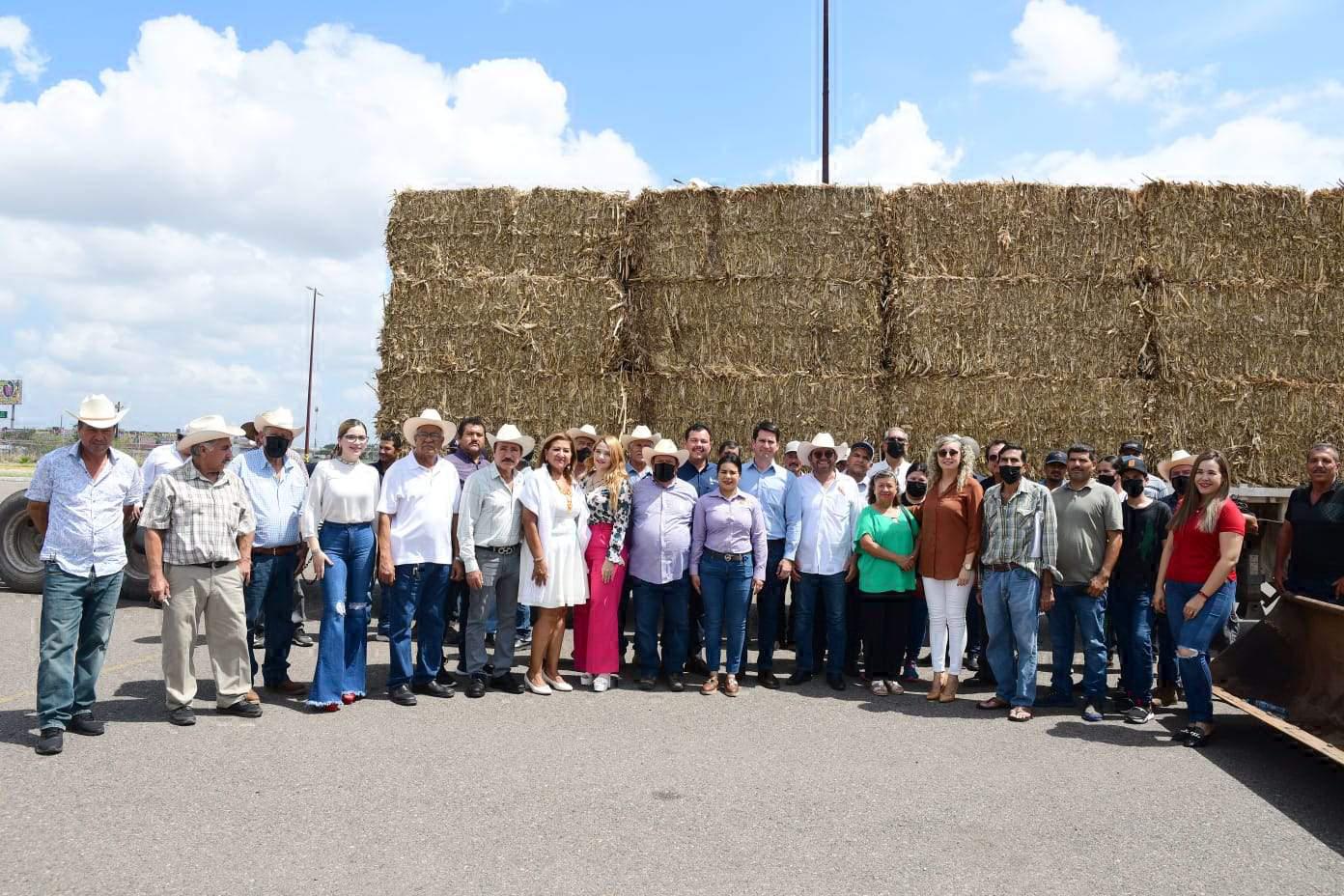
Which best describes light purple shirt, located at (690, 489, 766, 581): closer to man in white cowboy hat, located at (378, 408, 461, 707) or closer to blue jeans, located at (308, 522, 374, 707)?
man in white cowboy hat, located at (378, 408, 461, 707)

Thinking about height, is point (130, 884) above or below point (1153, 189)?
below

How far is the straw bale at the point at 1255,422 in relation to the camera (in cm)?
900

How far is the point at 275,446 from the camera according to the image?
22.1 feet

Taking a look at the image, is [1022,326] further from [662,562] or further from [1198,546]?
[662,562]

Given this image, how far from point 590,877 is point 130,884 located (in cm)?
166

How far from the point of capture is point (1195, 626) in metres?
5.91

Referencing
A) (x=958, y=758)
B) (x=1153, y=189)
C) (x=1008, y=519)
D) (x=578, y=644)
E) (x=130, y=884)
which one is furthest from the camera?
(x=1153, y=189)

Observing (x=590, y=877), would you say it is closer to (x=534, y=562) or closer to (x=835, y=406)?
(x=534, y=562)

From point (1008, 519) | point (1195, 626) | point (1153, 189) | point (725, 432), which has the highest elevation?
point (1153, 189)

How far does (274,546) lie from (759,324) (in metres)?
4.94

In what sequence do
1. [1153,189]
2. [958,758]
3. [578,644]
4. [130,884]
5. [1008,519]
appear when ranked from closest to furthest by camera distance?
[130,884] < [958,758] < [1008,519] < [578,644] < [1153,189]

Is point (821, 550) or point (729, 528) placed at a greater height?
point (729, 528)

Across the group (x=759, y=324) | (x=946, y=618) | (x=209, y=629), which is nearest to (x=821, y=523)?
(x=946, y=618)

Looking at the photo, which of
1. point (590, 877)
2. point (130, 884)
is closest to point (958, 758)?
point (590, 877)
